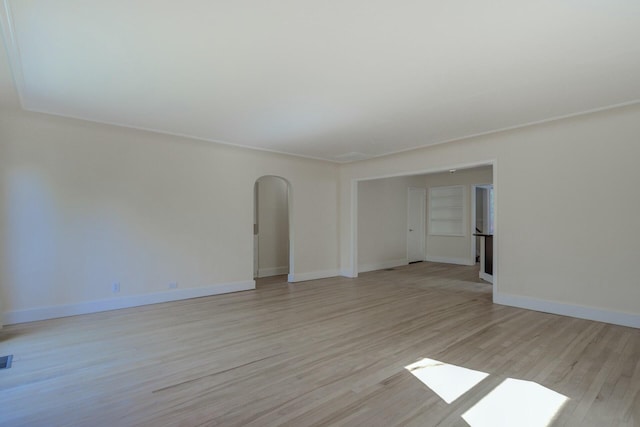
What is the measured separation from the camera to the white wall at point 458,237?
28.9 ft

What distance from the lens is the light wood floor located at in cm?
212

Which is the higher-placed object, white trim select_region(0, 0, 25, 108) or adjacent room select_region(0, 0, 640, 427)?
white trim select_region(0, 0, 25, 108)

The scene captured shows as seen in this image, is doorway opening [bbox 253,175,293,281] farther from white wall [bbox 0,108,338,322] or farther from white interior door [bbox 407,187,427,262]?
white interior door [bbox 407,187,427,262]

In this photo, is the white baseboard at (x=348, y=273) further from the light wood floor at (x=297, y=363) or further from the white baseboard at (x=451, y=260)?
the white baseboard at (x=451, y=260)

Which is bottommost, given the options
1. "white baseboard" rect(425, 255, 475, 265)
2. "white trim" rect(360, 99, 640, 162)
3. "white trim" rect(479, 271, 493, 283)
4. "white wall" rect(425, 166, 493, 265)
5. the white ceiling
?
"white baseboard" rect(425, 255, 475, 265)

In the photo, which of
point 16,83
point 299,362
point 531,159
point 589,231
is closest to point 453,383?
point 299,362

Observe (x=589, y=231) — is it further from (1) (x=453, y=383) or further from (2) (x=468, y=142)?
(1) (x=453, y=383)

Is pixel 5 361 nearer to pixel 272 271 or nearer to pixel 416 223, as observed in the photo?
pixel 272 271

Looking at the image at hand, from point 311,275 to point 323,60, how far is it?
5.03 m

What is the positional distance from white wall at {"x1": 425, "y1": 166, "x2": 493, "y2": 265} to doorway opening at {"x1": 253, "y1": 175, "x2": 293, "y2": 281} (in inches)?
179

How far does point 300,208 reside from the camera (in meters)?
6.81

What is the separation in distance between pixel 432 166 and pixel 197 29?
4.48m

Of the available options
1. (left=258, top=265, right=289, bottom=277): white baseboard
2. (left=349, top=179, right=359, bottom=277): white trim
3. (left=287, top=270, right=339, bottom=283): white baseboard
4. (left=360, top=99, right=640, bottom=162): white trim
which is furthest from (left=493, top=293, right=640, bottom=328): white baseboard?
(left=258, top=265, right=289, bottom=277): white baseboard

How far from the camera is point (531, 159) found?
4582mm
